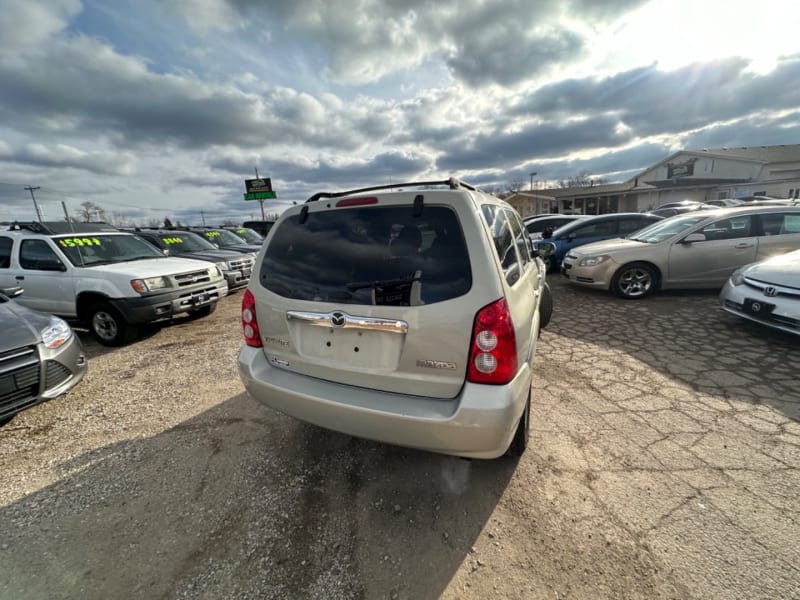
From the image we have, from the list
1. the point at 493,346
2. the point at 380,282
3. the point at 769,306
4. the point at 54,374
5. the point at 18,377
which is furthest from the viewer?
the point at 769,306

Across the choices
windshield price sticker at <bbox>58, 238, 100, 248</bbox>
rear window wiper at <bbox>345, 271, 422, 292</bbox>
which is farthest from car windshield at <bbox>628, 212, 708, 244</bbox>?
windshield price sticker at <bbox>58, 238, 100, 248</bbox>

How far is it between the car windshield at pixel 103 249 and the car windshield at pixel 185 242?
311cm

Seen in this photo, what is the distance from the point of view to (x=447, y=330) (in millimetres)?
1646

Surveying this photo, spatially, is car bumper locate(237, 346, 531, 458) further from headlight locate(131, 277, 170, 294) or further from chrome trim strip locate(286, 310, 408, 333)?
headlight locate(131, 277, 170, 294)

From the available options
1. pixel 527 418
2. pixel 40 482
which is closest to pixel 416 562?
pixel 527 418

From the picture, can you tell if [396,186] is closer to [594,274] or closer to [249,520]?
[249,520]

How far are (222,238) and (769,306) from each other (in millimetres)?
13110

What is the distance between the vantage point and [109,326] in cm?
479

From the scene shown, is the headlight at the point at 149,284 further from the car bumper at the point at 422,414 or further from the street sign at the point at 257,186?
the street sign at the point at 257,186

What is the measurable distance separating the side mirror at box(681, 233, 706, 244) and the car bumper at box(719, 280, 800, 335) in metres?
1.91

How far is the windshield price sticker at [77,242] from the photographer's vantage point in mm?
4938

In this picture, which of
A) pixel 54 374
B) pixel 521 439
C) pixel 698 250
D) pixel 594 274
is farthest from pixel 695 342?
pixel 54 374

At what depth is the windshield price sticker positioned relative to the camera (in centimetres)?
494

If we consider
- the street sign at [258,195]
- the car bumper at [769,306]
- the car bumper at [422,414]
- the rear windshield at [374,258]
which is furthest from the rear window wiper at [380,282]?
the street sign at [258,195]
